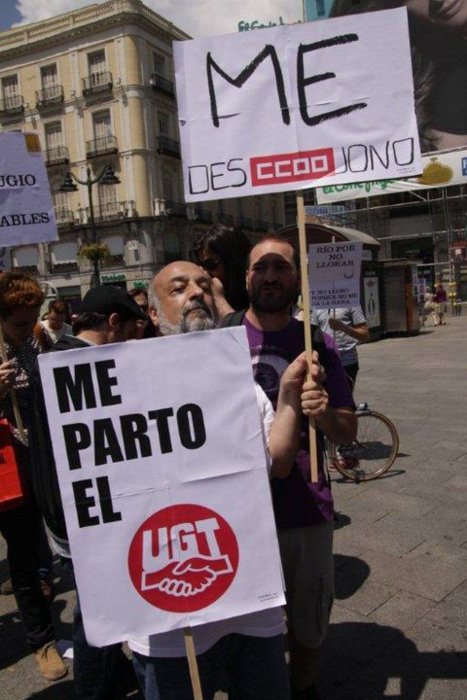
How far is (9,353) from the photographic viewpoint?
3.10 metres

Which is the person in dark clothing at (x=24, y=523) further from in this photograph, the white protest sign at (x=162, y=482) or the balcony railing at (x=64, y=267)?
the balcony railing at (x=64, y=267)

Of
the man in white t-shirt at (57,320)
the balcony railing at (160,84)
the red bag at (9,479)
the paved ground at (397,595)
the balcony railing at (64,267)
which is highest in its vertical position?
the balcony railing at (160,84)

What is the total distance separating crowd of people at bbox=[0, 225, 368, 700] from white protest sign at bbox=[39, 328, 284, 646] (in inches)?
3.7

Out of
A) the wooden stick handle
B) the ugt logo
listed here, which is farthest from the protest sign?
the wooden stick handle

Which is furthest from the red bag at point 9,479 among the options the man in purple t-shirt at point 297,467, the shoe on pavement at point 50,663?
the man in purple t-shirt at point 297,467

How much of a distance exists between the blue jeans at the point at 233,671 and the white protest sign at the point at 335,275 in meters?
3.87

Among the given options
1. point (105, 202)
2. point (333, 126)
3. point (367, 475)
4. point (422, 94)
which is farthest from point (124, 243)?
point (333, 126)

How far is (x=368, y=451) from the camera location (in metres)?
5.46

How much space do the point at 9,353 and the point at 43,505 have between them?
123 centimetres

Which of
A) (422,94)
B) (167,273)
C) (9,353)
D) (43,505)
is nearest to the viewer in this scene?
(43,505)

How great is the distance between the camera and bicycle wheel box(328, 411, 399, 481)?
5176mm

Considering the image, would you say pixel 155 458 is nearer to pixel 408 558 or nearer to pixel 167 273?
pixel 167 273

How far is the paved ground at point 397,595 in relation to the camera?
8.63ft

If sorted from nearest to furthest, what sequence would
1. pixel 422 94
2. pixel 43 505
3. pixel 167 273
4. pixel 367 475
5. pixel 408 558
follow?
pixel 43 505 → pixel 167 273 → pixel 408 558 → pixel 367 475 → pixel 422 94
